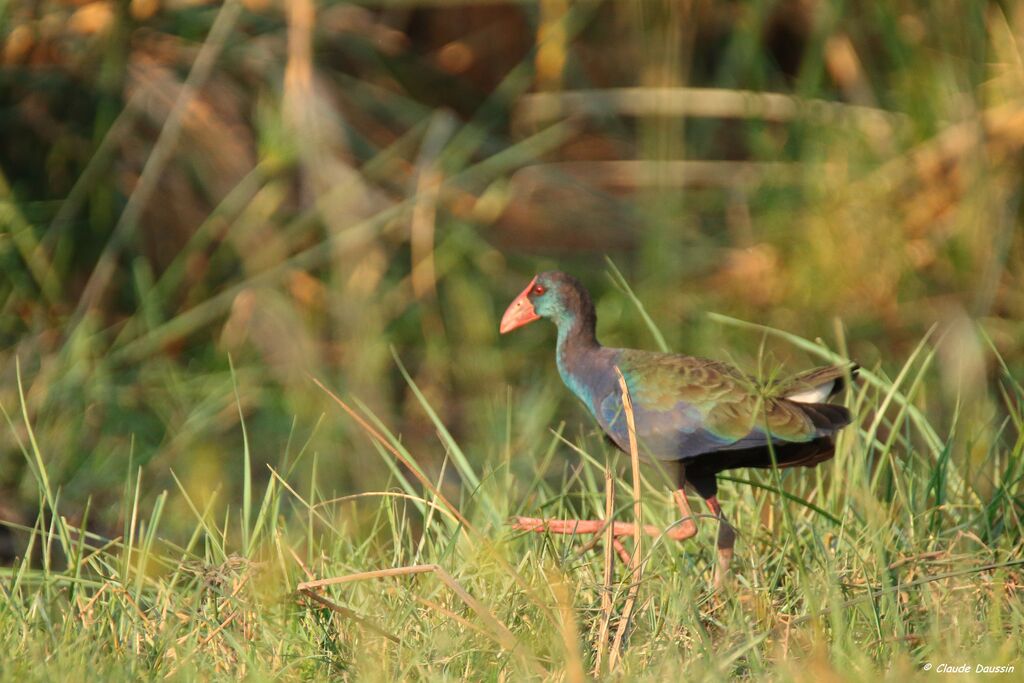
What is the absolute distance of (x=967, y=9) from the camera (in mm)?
4145

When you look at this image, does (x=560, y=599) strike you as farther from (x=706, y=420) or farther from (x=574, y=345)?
(x=574, y=345)

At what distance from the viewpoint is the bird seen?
95.3 inches

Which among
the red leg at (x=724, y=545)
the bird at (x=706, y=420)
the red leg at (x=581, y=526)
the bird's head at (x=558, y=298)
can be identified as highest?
the bird's head at (x=558, y=298)

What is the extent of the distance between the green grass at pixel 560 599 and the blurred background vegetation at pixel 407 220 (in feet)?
4.11

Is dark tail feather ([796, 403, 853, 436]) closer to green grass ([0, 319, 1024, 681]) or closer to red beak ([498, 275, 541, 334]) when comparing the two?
green grass ([0, 319, 1024, 681])

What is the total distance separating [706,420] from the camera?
2543mm

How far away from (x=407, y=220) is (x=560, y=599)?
2.82m

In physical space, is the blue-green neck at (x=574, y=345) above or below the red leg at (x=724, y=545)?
above

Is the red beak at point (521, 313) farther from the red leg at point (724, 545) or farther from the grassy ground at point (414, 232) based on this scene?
the red leg at point (724, 545)

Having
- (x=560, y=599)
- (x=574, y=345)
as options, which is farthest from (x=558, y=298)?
(x=560, y=599)

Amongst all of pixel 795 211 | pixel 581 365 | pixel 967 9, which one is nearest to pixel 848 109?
pixel 795 211

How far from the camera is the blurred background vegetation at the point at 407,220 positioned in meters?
4.22

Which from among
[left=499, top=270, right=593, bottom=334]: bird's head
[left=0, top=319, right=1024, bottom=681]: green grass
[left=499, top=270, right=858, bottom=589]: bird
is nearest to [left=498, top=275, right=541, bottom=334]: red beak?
[left=499, top=270, right=593, bottom=334]: bird's head

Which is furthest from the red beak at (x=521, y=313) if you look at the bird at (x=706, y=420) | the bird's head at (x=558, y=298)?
the bird at (x=706, y=420)
